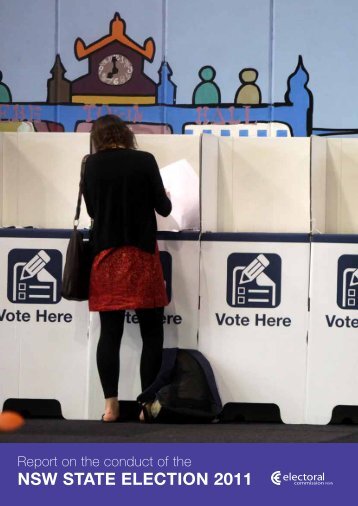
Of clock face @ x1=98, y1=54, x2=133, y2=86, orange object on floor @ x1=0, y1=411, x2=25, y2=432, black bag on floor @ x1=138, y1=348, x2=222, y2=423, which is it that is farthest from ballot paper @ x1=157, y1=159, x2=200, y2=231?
clock face @ x1=98, y1=54, x2=133, y2=86

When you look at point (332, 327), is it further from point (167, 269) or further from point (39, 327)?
point (39, 327)

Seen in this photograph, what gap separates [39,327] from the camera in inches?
179

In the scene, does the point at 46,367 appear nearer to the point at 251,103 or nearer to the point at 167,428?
the point at 167,428

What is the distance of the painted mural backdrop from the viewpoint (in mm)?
7672

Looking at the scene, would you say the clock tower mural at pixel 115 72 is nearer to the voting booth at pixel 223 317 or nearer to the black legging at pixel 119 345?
the voting booth at pixel 223 317

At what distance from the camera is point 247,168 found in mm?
4754

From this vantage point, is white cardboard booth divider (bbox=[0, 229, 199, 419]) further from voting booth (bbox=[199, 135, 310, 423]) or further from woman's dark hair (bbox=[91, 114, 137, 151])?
woman's dark hair (bbox=[91, 114, 137, 151])

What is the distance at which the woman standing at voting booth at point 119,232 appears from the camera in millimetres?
4266

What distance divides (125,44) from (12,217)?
3.38 m

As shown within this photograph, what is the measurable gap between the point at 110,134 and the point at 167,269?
0.72 meters

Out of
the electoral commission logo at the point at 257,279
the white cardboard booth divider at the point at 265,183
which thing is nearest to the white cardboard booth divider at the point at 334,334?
the electoral commission logo at the point at 257,279

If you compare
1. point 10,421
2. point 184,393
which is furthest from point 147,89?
point 10,421

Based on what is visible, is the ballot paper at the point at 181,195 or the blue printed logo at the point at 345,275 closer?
the blue printed logo at the point at 345,275

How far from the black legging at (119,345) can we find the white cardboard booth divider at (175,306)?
149 mm
